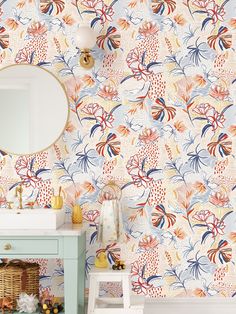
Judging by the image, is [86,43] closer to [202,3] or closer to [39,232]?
[202,3]

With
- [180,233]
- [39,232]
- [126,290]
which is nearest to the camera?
[39,232]

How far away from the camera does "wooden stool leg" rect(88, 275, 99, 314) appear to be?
4.06 metres

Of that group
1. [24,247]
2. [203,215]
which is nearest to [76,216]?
[24,247]

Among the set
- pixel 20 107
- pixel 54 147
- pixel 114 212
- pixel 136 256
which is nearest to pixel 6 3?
pixel 20 107

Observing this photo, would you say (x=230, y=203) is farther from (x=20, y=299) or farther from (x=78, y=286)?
(x=20, y=299)

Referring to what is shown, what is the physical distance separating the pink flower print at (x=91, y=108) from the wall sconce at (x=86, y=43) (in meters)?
0.28

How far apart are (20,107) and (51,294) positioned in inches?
54.0

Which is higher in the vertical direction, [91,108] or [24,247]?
[91,108]

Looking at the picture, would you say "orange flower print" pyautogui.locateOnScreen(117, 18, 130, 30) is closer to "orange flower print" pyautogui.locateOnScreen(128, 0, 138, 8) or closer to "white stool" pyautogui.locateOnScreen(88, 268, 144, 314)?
"orange flower print" pyautogui.locateOnScreen(128, 0, 138, 8)

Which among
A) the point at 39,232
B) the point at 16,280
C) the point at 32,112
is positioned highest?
the point at 32,112

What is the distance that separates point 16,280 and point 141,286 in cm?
92

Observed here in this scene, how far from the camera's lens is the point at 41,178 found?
443 centimetres

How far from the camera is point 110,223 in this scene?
13.9 feet

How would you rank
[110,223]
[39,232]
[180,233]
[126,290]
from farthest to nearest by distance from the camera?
[180,233]
[110,223]
[126,290]
[39,232]
